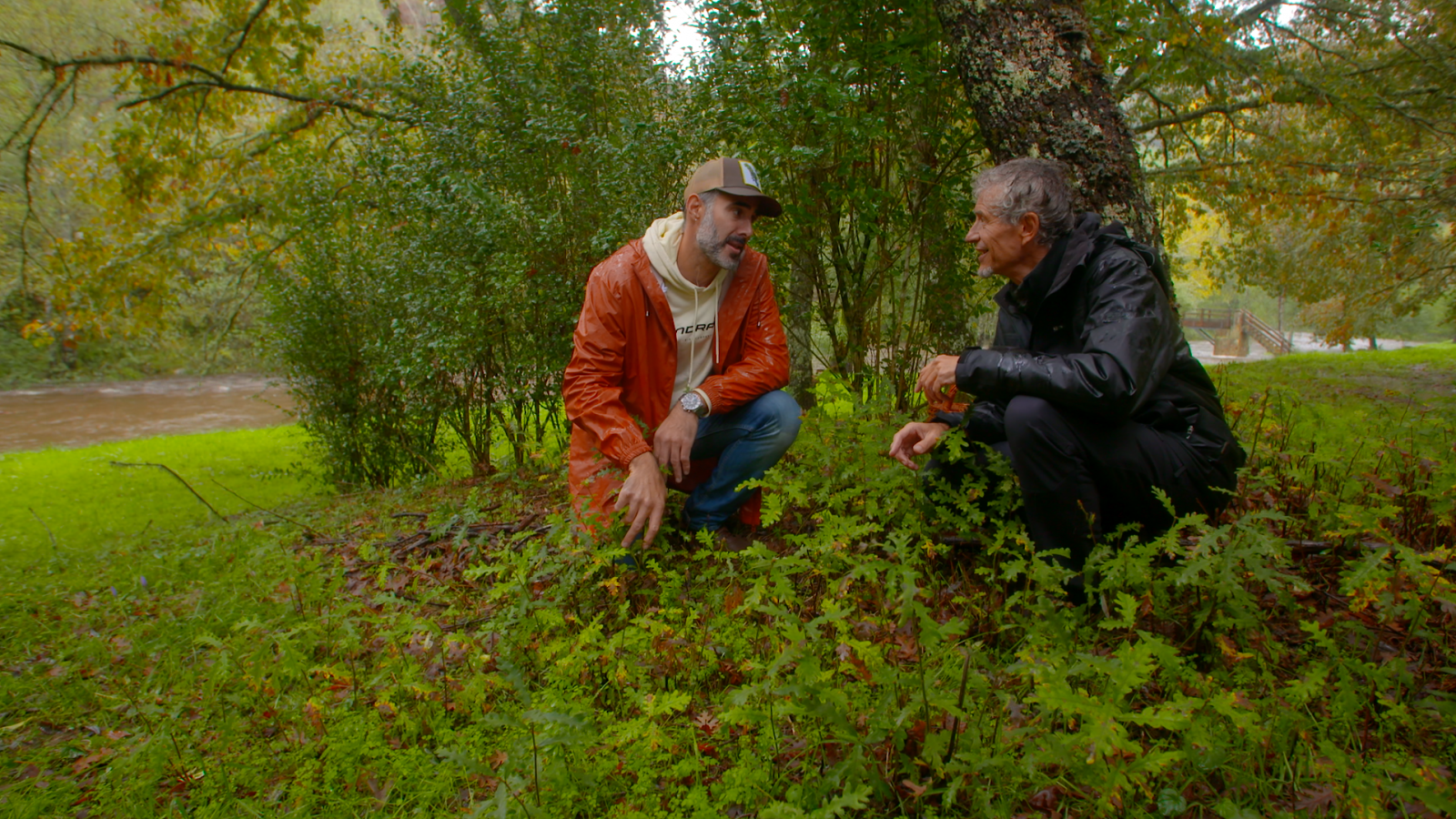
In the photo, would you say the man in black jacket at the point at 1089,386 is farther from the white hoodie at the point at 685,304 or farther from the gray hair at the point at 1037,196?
the white hoodie at the point at 685,304

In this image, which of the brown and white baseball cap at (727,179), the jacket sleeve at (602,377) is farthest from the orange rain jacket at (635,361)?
the brown and white baseball cap at (727,179)

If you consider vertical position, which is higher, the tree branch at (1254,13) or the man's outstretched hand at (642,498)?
the tree branch at (1254,13)

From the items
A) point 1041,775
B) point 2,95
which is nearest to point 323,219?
point 2,95

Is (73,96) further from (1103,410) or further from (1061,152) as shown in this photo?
(1103,410)

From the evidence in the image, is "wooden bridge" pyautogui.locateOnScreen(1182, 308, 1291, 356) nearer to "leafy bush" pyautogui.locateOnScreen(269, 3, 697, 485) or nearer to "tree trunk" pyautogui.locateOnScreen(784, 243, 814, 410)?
"tree trunk" pyautogui.locateOnScreen(784, 243, 814, 410)

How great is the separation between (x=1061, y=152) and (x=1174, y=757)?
2834 millimetres

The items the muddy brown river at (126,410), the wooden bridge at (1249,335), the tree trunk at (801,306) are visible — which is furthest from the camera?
the wooden bridge at (1249,335)

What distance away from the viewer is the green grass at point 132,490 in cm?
602

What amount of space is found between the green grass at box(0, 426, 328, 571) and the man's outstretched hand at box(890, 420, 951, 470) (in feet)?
16.9

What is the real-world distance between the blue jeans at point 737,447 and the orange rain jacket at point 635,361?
0.08 meters

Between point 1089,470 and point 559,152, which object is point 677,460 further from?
point 559,152

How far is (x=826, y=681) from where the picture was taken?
1914 mm

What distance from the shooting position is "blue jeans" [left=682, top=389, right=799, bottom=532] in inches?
121

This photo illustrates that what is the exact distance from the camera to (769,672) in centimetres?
176
